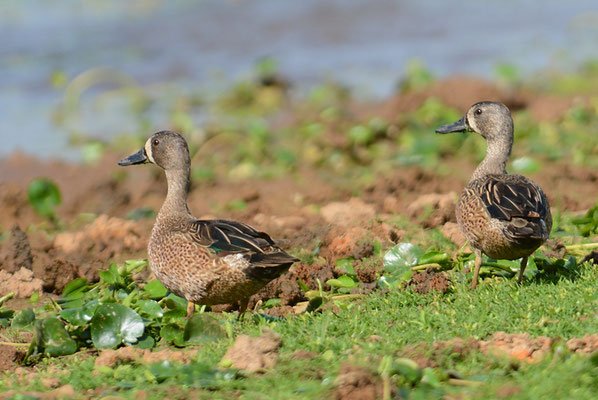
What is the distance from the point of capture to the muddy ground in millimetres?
6738

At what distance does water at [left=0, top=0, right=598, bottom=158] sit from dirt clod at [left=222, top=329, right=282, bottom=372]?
848 cm

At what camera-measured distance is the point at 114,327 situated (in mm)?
5320

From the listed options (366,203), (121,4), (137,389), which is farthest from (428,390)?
(121,4)

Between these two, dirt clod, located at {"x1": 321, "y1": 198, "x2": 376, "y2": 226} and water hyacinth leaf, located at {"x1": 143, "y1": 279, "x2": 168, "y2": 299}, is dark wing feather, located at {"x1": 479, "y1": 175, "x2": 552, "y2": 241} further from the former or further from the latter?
water hyacinth leaf, located at {"x1": 143, "y1": 279, "x2": 168, "y2": 299}

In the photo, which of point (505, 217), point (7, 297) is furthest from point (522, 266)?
point (7, 297)

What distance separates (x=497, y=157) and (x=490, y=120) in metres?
0.31

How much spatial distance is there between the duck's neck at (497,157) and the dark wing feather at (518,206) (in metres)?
0.57

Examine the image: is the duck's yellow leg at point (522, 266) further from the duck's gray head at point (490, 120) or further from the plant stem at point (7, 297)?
the plant stem at point (7, 297)

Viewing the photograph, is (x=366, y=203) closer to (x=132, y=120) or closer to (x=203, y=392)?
(x=203, y=392)

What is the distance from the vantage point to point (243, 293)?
5.53 meters

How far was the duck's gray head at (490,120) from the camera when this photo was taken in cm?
690

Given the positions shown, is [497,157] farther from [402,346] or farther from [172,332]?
[172,332]

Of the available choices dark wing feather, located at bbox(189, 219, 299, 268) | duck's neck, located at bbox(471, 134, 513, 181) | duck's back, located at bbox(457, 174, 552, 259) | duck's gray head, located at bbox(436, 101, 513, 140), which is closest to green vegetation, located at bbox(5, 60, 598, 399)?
duck's back, located at bbox(457, 174, 552, 259)

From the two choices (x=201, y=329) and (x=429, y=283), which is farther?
(x=429, y=283)
